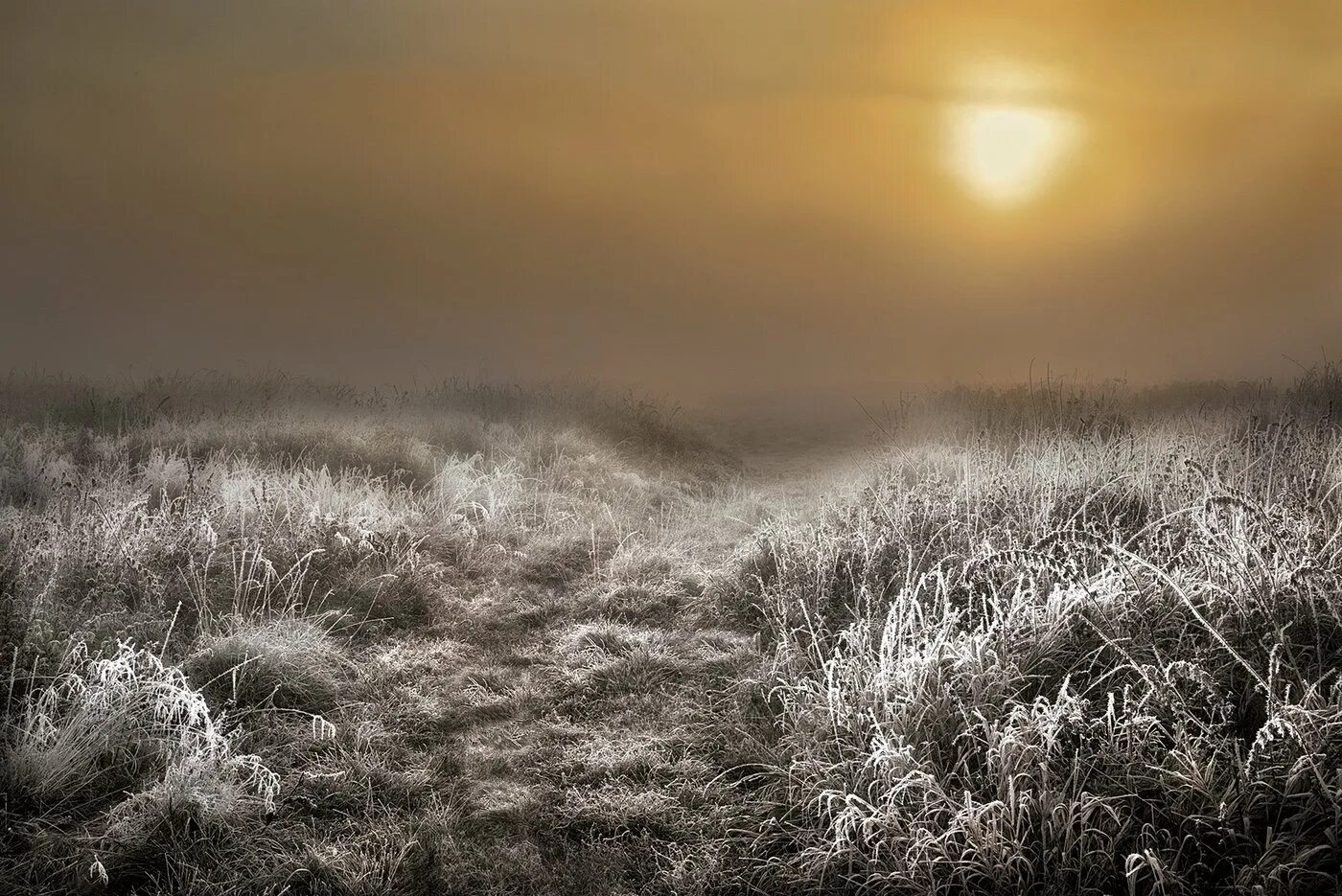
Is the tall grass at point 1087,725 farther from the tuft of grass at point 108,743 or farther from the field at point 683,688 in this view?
the tuft of grass at point 108,743

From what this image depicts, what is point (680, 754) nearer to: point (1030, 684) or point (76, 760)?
point (1030, 684)

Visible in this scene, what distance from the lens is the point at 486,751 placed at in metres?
4.12

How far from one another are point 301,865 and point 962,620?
3.48 metres

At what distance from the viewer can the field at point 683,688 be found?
112 inches

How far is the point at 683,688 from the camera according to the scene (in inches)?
187

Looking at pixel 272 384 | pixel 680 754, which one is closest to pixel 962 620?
pixel 680 754

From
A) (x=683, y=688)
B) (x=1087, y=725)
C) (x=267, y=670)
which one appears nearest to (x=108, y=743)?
(x=267, y=670)

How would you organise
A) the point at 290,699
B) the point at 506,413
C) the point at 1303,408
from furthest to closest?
the point at 506,413, the point at 1303,408, the point at 290,699

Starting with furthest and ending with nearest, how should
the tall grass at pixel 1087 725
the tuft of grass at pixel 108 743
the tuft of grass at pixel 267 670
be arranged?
the tuft of grass at pixel 267 670
the tuft of grass at pixel 108 743
the tall grass at pixel 1087 725

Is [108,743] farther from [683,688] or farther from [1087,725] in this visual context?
[1087,725]

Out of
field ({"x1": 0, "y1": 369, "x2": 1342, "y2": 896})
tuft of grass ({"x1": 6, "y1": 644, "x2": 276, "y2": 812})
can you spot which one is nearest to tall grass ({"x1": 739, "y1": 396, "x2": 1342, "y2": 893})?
field ({"x1": 0, "y1": 369, "x2": 1342, "y2": 896})

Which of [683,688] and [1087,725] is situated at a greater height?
[1087,725]

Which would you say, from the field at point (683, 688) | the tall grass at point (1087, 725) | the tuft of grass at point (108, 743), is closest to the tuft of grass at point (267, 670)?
the field at point (683, 688)

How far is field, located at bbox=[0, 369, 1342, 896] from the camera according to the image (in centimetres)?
286
